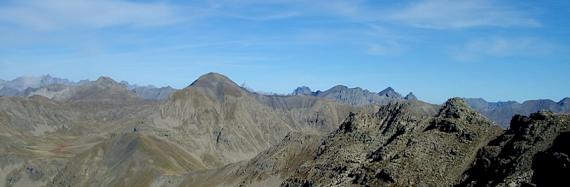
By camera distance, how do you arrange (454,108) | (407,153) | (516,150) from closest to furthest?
(516,150) → (407,153) → (454,108)

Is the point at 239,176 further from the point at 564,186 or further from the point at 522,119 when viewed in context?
the point at 564,186

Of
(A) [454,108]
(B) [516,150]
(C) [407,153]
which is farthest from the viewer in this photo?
(A) [454,108]

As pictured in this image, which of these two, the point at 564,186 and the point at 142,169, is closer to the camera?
the point at 564,186

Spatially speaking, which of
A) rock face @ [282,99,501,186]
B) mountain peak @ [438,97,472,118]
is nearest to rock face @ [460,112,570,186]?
rock face @ [282,99,501,186]

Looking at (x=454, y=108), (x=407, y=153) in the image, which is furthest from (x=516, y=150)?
(x=454, y=108)

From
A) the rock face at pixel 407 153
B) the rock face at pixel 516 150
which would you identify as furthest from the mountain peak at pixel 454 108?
the rock face at pixel 516 150

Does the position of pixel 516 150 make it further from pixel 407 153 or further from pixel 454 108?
pixel 454 108

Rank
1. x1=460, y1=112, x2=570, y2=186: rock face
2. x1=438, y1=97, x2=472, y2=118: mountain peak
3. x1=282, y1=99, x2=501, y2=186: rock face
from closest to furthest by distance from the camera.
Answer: x1=460, y1=112, x2=570, y2=186: rock face → x1=282, y1=99, x2=501, y2=186: rock face → x1=438, y1=97, x2=472, y2=118: mountain peak

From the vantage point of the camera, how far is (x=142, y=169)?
18912 centimetres

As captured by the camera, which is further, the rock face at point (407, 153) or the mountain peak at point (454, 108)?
the mountain peak at point (454, 108)

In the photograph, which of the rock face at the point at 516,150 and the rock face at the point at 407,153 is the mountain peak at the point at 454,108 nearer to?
the rock face at the point at 407,153

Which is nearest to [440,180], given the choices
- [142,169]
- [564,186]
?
[564,186]

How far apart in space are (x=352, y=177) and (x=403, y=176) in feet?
34.5

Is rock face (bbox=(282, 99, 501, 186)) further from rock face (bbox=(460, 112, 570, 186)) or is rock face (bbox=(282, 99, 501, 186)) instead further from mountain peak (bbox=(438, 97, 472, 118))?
rock face (bbox=(460, 112, 570, 186))
